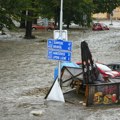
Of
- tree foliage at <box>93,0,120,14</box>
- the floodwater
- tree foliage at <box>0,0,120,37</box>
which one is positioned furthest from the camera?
tree foliage at <box>93,0,120,14</box>

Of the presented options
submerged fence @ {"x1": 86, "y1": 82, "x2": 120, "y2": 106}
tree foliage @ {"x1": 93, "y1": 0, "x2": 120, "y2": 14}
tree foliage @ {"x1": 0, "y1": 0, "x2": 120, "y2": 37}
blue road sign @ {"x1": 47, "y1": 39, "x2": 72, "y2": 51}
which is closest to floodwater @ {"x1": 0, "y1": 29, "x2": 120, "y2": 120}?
submerged fence @ {"x1": 86, "y1": 82, "x2": 120, "y2": 106}

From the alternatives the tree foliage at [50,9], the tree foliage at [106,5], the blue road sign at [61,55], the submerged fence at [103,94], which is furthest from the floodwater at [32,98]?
the tree foliage at [106,5]

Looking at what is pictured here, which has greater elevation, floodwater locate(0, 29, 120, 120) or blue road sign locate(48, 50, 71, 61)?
blue road sign locate(48, 50, 71, 61)

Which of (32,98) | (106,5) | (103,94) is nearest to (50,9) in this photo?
(106,5)

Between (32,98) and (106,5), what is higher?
(106,5)

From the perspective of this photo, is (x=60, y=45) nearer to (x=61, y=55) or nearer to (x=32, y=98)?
(x=61, y=55)

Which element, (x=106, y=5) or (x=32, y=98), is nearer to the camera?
(x=32, y=98)

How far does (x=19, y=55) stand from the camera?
2716cm

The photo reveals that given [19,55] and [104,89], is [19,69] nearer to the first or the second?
[19,55]

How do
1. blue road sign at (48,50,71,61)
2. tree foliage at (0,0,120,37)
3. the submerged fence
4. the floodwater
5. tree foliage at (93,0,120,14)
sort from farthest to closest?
1. tree foliage at (93,0,120,14)
2. tree foliage at (0,0,120,37)
3. blue road sign at (48,50,71,61)
4. the submerged fence
5. the floodwater

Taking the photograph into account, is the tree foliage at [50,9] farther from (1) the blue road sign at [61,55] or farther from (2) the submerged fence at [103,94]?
(2) the submerged fence at [103,94]

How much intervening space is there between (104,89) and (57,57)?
5.67ft

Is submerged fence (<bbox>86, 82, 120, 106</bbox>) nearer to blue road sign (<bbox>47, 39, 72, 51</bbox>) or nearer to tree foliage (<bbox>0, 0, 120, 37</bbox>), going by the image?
blue road sign (<bbox>47, 39, 72, 51</bbox>)

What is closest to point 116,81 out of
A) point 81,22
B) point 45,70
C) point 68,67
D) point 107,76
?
point 107,76
